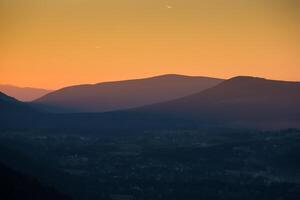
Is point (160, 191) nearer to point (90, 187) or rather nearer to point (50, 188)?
point (90, 187)

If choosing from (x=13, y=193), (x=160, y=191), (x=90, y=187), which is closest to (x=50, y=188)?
(x=13, y=193)

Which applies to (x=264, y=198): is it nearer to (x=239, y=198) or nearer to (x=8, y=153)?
(x=239, y=198)

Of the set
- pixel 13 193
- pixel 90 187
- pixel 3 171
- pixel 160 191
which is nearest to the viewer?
pixel 13 193

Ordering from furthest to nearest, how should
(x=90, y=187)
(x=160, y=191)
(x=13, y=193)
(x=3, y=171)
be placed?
(x=160, y=191)
(x=90, y=187)
(x=3, y=171)
(x=13, y=193)

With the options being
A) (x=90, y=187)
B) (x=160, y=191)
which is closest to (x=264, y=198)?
(x=160, y=191)

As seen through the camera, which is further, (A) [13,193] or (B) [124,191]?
(B) [124,191]

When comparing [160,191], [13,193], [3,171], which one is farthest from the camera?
[160,191]
